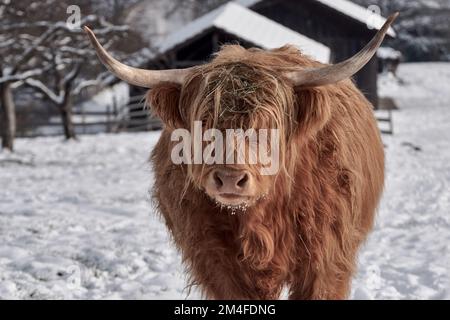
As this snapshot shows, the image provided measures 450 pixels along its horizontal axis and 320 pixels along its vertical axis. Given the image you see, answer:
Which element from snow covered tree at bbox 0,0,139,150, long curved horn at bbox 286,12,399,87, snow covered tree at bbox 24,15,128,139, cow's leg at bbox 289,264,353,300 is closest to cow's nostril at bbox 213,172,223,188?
long curved horn at bbox 286,12,399,87

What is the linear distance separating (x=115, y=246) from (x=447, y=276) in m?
3.35

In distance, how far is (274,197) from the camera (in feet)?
10.9

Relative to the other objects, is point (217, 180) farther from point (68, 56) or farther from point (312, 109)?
point (68, 56)

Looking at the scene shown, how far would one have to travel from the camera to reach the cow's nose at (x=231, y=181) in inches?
111

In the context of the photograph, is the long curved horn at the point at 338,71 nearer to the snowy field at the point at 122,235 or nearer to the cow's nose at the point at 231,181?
the cow's nose at the point at 231,181

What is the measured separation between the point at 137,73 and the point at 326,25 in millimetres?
24989

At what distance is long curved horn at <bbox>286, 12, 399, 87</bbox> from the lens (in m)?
3.06

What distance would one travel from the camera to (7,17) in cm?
1508

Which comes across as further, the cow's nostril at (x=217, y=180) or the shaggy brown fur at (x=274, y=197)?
the shaggy brown fur at (x=274, y=197)

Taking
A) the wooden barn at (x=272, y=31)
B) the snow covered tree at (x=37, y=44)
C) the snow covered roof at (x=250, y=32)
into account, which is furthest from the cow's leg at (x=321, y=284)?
the wooden barn at (x=272, y=31)

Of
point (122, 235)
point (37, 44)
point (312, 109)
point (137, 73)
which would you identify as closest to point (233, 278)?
point (312, 109)

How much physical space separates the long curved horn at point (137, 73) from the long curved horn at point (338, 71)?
67 centimetres

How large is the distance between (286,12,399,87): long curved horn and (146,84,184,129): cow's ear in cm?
69

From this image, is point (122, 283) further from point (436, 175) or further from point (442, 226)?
point (436, 175)
